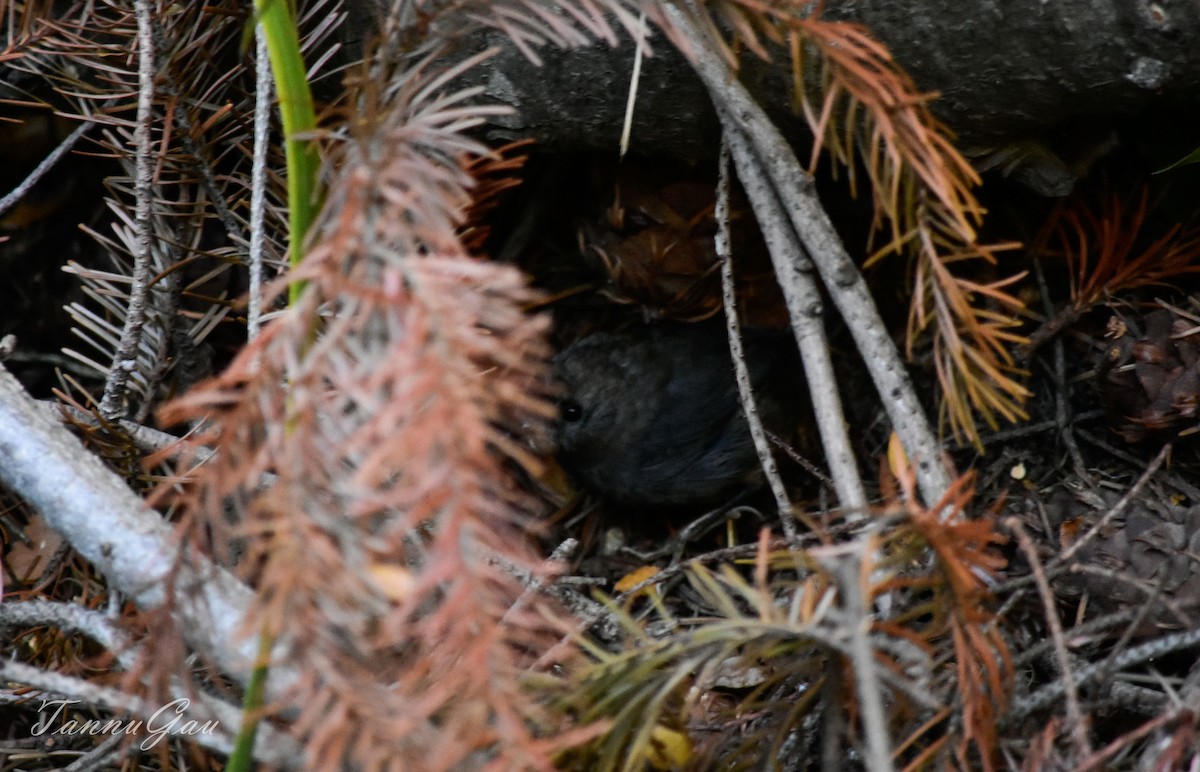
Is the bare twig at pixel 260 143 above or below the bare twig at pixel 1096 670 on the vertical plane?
above

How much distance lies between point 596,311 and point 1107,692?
67.7 inches

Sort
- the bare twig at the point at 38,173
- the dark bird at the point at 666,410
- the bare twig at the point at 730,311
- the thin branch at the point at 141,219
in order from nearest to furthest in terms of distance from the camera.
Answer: the thin branch at the point at 141,219 → the bare twig at the point at 730,311 → the bare twig at the point at 38,173 → the dark bird at the point at 666,410

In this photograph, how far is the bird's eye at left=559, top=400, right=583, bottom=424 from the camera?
2801mm

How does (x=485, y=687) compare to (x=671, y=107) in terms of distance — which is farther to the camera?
(x=671, y=107)

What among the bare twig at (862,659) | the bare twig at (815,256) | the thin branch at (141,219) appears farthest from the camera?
the thin branch at (141,219)

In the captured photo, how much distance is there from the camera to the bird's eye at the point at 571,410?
2801 millimetres

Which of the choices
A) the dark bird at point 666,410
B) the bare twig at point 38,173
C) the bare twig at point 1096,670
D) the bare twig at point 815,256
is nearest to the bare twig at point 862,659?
the bare twig at point 1096,670

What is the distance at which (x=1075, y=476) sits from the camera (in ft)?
6.54

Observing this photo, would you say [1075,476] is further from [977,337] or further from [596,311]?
→ [596,311]

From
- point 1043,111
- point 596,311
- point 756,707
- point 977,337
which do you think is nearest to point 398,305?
point 756,707

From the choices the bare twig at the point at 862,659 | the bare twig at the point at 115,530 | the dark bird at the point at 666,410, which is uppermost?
the bare twig at the point at 115,530
